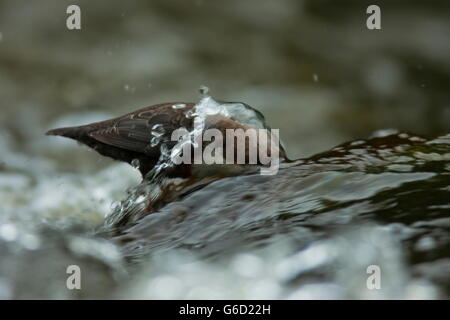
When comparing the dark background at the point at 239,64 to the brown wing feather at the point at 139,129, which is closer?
the brown wing feather at the point at 139,129

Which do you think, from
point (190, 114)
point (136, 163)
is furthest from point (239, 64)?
point (190, 114)

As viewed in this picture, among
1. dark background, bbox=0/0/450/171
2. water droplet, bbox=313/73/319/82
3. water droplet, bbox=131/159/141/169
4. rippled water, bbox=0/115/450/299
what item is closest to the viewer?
rippled water, bbox=0/115/450/299

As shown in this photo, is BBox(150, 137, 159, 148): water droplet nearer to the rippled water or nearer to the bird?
the bird

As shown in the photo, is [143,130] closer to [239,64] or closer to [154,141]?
[154,141]

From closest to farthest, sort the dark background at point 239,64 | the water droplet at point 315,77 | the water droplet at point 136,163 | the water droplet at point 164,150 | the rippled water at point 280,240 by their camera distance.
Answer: the rippled water at point 280,240, the water droplet at point 164,150, the water droplet at point 136,163, the dark background at point 239,64, the water droplet at point 315,77

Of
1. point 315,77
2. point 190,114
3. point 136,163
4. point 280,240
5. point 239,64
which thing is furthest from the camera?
point 239,64

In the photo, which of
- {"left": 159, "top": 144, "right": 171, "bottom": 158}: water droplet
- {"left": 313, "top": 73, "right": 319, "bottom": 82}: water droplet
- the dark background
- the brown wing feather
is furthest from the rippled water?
{"left": 313, "top": 73, "right": 319, "bottom": 82}: water droplet

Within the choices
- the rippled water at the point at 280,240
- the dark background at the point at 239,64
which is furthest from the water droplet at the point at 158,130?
the dark background at the point at 239,64

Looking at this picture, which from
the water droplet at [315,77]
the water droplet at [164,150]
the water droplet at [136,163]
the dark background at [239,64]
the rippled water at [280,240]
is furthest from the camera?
the water droplet at [315,77]

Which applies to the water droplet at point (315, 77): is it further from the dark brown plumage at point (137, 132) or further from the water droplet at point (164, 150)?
the water droplet at point (164, 150)

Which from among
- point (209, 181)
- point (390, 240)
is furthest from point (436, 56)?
point (390, 240)
